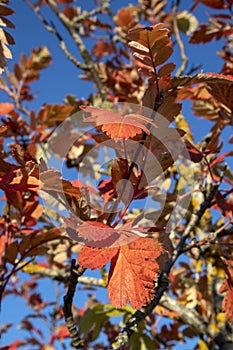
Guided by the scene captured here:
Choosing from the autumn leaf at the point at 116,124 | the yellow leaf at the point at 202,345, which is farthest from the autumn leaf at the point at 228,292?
the yellow leaf at the point at 202,345

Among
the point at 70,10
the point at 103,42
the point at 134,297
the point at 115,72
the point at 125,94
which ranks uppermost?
the point at 70,10

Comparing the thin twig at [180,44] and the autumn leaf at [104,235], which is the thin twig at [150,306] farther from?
the thin twig at [180,44]

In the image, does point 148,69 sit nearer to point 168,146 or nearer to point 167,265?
point 168,146

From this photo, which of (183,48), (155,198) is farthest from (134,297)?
(183,48)

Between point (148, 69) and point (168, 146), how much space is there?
0.14 m

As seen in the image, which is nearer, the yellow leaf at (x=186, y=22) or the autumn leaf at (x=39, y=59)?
the autumn leaf at (x=39, y=59)

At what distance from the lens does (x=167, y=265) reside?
1.07m

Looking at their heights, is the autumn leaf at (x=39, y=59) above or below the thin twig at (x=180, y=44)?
above

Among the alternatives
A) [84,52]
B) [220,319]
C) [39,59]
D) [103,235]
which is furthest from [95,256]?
[39,59]

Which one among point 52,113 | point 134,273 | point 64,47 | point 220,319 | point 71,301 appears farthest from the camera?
point 64,47

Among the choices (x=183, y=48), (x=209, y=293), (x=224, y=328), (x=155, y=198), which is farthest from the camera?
(x=183, y=48)

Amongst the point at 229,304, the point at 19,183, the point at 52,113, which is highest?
the point at 52,113

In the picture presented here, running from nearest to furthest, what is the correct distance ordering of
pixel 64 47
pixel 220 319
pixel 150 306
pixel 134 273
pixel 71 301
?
pixel 134 273 → pixel 71 301 → pixel 150 306 → pixel 220 319 → pixel 64 47

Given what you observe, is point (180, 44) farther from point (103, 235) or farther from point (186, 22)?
point (103, 235)
